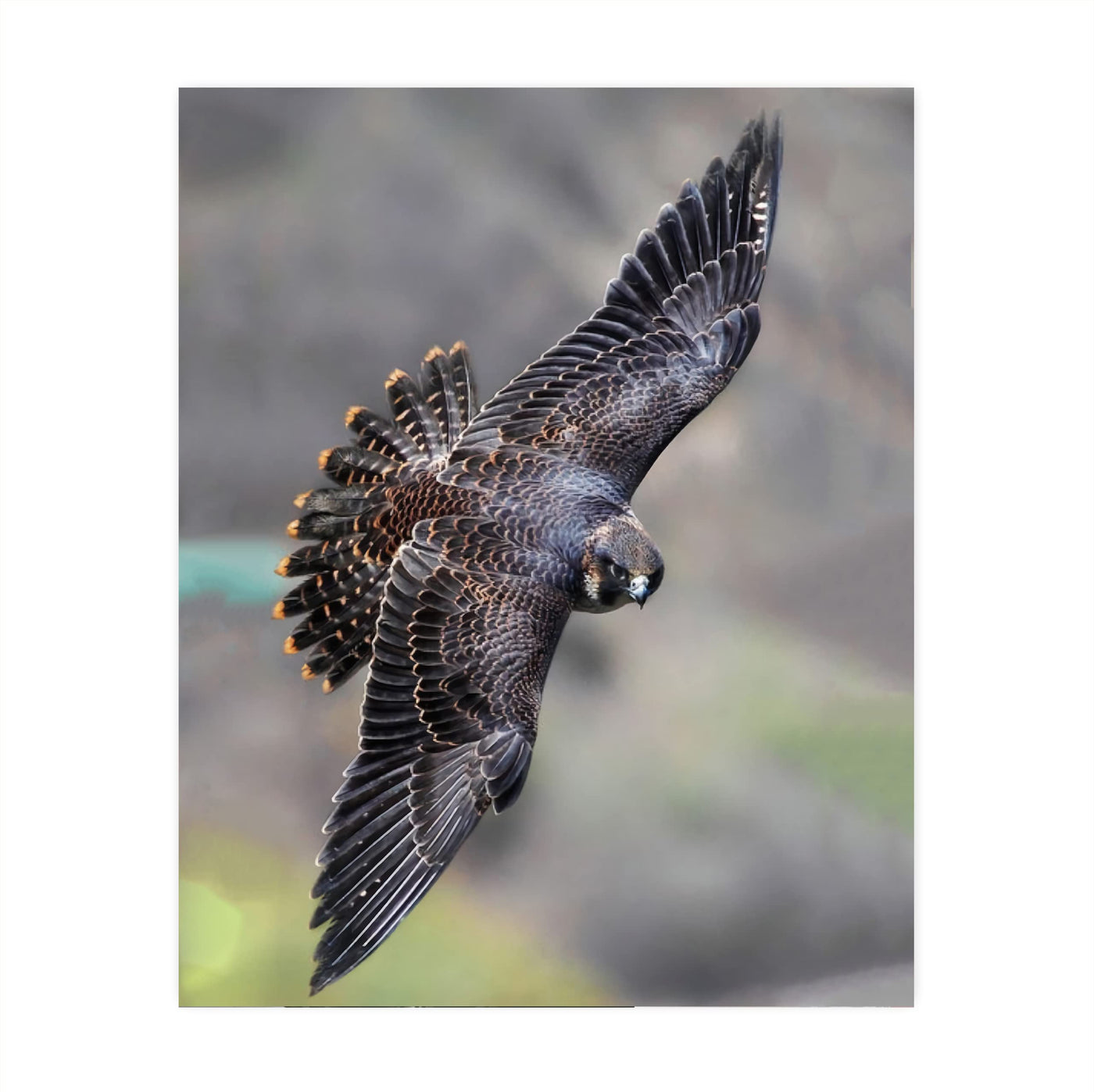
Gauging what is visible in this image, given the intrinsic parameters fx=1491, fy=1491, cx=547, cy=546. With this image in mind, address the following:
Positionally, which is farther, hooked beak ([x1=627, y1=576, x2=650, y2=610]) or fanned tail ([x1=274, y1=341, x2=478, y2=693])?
fanned tail ([x1=274, y1=341, x2=478, y2=693])

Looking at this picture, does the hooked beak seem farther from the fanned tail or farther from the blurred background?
the fanned tail

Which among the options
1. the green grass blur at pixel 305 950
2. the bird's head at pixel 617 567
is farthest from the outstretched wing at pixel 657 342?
the green grass blur at pixel 305 950

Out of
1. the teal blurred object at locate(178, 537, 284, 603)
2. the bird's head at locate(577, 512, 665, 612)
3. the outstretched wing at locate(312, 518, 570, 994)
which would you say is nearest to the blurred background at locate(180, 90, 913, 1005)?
the teal blurred object at locate(178, 537, 284, 603)

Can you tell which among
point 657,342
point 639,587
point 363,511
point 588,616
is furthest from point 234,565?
point 657,342

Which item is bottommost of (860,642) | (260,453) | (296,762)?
(296,762)

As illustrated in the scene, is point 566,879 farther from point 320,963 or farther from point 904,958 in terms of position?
point 904,958

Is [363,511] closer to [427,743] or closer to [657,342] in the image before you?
[427,743]
